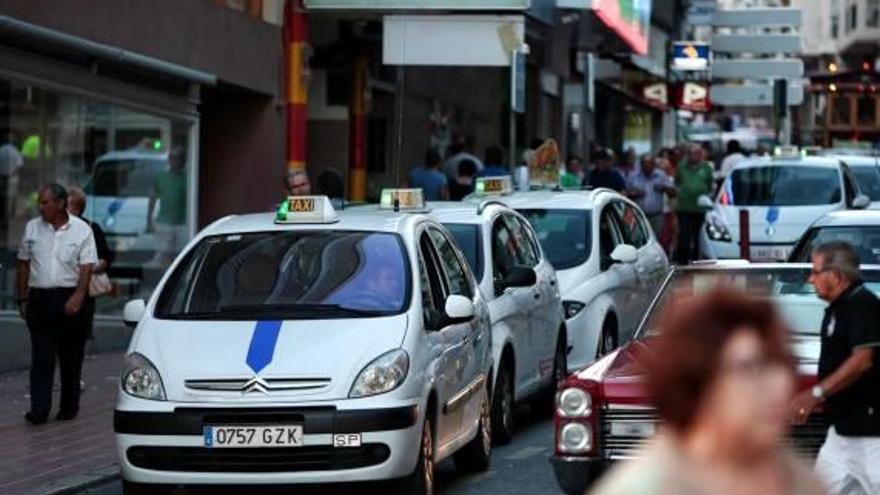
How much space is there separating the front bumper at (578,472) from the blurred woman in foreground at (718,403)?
19.4ft

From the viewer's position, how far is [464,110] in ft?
111

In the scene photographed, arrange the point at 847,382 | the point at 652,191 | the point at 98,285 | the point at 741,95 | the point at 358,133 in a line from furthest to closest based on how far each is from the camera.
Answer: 1. the point at 741,95
2. the point at 652,191
3. the point at 358,133
4. the point at 98,285
5. the point at 847,382

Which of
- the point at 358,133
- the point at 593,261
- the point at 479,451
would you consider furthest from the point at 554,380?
the point at 358,133

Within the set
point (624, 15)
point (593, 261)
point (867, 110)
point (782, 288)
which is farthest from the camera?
point (867, 110)

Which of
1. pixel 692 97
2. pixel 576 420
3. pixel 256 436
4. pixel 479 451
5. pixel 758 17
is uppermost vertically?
pixel 758 17

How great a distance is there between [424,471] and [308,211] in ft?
6.15

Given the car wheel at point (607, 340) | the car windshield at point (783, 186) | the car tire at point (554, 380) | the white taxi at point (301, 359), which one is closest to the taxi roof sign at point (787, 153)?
the car windshield at point (783, 186)

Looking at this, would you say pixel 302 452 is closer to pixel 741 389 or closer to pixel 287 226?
pixel 287 226

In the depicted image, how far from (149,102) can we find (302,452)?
10.7 m

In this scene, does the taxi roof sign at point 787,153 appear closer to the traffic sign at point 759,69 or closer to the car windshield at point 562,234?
the car windshield at point 562,234

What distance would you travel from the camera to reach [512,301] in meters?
13.4

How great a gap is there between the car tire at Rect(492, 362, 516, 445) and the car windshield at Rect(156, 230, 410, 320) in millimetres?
2005

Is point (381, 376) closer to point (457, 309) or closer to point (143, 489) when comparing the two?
point (457, 309)

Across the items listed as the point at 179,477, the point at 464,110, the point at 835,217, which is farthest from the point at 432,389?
the point at 464,110
